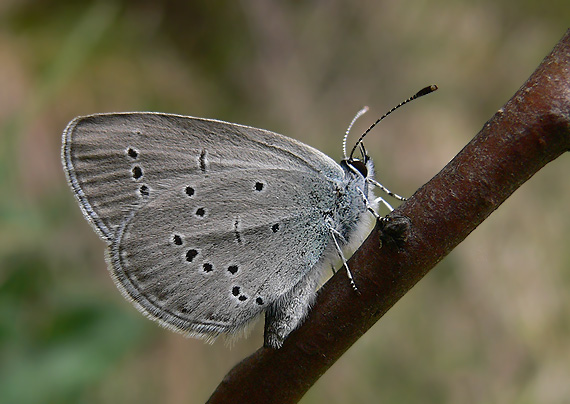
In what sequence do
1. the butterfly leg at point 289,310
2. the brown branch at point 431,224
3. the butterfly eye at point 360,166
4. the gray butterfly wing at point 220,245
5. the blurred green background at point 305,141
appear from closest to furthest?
the brown branch at point 431,224 → the butterfly leg at point 289,310 → the gray butterfly wing at point 220,245 → the butterfly eye at point 360,166 → the blurred green background at point 305,141

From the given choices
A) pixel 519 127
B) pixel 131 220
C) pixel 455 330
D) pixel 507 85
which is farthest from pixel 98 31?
pixel 507 85

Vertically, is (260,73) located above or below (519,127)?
above

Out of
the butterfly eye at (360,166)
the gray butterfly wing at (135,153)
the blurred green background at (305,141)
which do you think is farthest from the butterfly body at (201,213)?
the blurred green background at (305,141)

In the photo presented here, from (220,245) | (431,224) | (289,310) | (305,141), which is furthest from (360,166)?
(305,141)

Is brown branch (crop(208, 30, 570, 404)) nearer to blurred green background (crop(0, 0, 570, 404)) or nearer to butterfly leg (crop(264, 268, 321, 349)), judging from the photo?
butterfly leg (crop(264, 268, 321, 349))

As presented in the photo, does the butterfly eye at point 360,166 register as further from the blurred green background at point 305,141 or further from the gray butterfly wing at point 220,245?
the blurred green background at point 305,141

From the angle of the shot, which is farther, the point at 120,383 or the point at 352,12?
the point at 352,12

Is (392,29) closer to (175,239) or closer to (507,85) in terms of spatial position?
(507,85)
